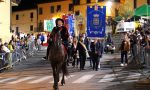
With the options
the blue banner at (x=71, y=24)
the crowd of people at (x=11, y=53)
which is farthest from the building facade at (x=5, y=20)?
the blue banner at (x=71, y=24)

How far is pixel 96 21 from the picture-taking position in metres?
29.5

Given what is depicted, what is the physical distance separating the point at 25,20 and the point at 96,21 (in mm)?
95783

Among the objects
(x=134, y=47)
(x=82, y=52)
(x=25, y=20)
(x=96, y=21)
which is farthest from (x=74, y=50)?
(x=25, y=20)

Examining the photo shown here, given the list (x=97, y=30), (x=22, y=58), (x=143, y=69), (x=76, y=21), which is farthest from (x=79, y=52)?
(x=76, y=21)

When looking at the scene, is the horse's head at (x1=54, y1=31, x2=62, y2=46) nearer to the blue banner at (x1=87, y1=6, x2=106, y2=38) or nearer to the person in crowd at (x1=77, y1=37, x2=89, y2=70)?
the person in crowd at (x1=77, y1=37, x2=89, y2=70)

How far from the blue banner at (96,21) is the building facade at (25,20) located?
89776 mm

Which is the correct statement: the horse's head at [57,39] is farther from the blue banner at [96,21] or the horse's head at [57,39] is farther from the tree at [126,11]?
the tree at [126,11]

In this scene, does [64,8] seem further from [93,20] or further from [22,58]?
[93,20]

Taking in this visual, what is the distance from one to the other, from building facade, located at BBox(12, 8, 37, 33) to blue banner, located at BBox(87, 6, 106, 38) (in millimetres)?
89776

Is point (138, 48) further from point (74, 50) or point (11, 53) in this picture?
point (11, 53)

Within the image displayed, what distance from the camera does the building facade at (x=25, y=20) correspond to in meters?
121

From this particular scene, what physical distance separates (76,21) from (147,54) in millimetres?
19785

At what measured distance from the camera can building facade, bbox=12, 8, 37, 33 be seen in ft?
397

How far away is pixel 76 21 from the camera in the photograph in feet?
140
